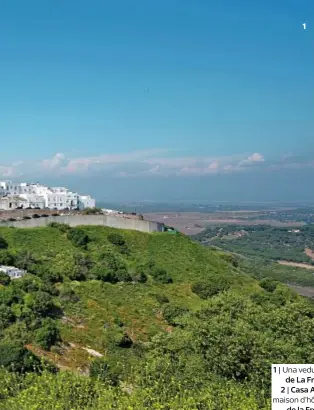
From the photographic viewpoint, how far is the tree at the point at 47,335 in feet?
60.8

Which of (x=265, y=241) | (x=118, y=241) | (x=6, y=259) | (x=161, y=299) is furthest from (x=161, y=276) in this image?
(x=265, y=241)

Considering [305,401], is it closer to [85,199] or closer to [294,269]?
[85,199]

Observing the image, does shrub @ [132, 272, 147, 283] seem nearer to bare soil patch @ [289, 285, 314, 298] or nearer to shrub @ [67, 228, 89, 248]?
shrub @ [67, 228, 89, 248]

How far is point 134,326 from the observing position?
23125 mm

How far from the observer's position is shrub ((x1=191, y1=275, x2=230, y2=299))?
97.9 feet

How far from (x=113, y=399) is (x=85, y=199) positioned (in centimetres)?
6022

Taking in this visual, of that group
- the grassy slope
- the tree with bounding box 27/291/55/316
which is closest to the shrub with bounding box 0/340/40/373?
the grassy slope

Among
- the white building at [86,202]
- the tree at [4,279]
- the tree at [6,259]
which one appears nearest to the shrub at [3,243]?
the tree at [6,259]

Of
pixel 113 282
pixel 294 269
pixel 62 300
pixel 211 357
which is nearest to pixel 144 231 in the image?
pixel 113 282

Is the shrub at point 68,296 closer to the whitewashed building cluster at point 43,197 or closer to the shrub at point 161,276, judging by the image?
the shrub at point 161,276

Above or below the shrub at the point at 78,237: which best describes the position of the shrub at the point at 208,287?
below

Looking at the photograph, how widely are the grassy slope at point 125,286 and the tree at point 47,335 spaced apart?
520mm

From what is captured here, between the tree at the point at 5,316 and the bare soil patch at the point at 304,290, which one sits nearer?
the tree at the point at 5,316

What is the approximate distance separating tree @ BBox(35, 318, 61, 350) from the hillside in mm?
38
